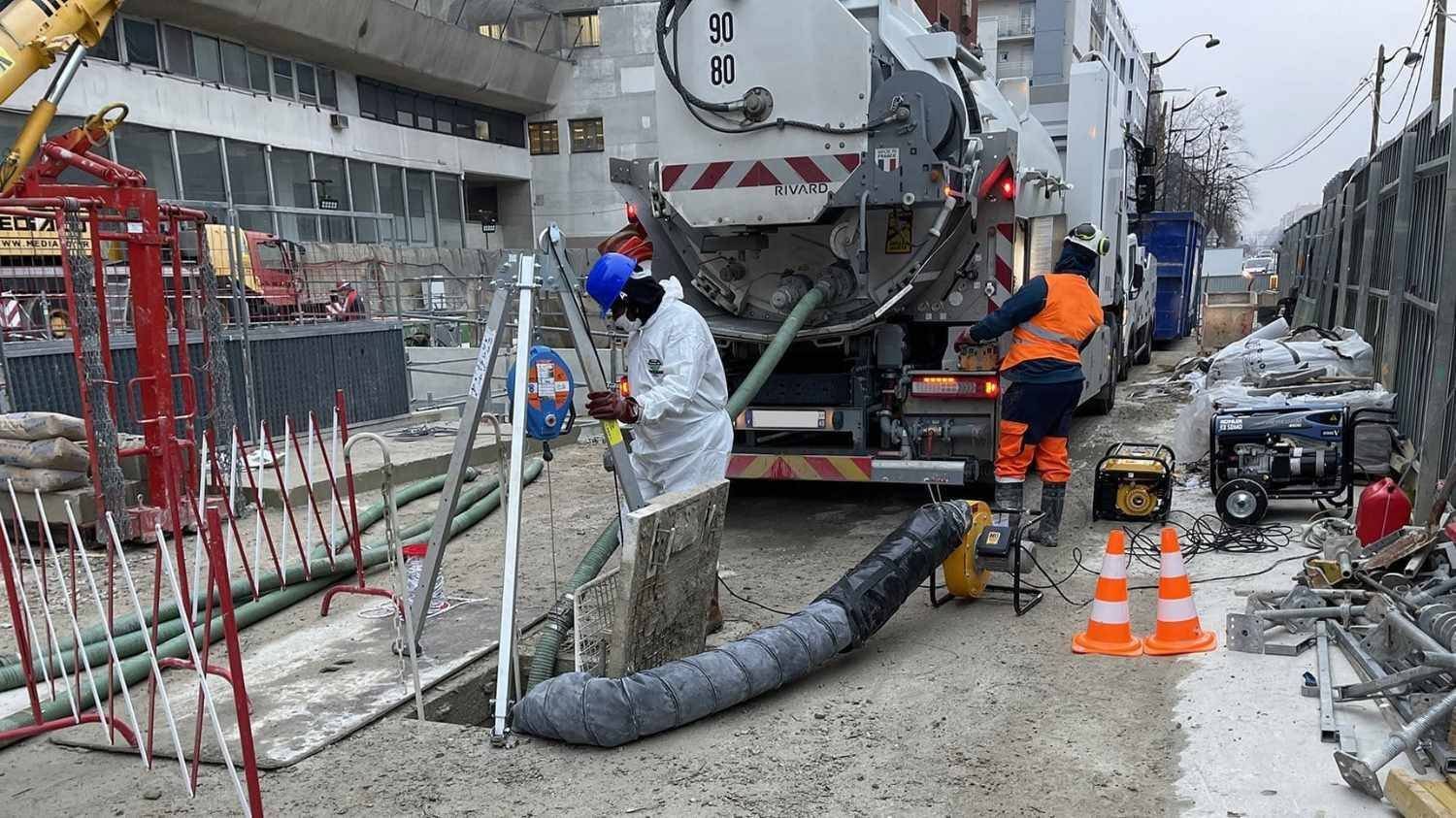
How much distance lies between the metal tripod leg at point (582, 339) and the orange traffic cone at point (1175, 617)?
2.32 metres

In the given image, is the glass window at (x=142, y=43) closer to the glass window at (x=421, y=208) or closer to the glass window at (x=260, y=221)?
the glass window at (x=260, y=221)

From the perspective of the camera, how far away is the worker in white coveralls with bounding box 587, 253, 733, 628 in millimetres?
4441

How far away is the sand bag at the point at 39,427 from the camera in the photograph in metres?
6.28

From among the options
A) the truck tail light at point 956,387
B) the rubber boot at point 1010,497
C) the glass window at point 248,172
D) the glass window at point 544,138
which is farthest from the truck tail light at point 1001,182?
the glass window at point 544,138

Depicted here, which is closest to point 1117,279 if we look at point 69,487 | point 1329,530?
point 1329,530

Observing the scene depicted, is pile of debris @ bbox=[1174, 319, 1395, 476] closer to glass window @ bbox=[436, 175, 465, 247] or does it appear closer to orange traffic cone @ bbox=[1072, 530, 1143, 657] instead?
orange traffic cone @ bbox=[1072, 530, 1143, 657]

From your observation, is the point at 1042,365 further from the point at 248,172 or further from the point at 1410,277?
the point at 248,172

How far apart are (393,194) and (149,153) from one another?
823 cm

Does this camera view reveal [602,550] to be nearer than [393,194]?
Yes

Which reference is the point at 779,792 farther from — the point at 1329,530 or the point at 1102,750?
the point at 1329,530

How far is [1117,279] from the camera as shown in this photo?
9875 mm

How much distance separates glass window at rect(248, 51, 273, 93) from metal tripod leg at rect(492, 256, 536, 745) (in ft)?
77.8

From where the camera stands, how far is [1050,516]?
600 cm

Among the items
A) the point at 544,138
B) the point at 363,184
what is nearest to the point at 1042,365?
the point at 363,184
